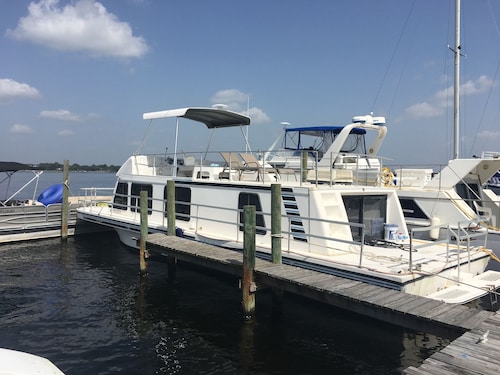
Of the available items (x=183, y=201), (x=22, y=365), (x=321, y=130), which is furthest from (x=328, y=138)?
(x=22, y=365)

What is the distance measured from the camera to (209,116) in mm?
14281

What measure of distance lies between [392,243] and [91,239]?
40.4 ft

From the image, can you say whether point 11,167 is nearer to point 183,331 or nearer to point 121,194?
point 121,194

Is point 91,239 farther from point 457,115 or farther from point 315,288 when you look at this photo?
point 457,115

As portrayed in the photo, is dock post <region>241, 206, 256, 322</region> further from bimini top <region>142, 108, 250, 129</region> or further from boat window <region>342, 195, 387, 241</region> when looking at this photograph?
bimini top <region>142, 108, 250, 129</region>

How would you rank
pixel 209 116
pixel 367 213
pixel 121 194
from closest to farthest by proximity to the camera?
pixel 367 213, pixel 209 116, pixel 121 194

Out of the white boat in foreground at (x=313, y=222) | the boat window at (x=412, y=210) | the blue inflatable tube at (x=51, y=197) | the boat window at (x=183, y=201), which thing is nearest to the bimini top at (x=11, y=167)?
the blue inflatable tube at (x=51, y=197)

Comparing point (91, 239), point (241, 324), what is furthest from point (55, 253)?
point (241, 324)

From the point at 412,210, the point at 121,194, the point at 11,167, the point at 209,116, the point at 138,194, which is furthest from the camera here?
the point at 11,167

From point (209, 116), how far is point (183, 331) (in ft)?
27.5

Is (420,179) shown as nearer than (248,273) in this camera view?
No

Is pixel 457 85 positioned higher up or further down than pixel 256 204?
higher up

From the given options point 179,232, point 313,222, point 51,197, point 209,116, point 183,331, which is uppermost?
point 209,116

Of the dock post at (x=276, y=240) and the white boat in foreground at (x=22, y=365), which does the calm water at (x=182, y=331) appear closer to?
the dock post at (x=276, y=240)
